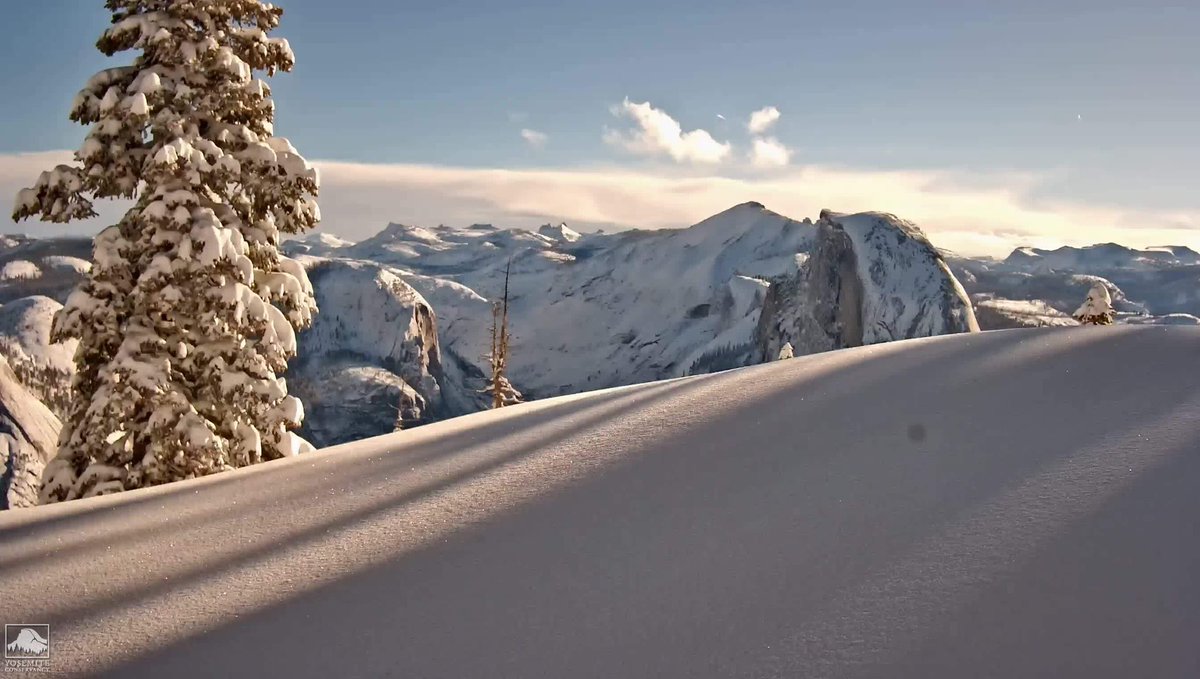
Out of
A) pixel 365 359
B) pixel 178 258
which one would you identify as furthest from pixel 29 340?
pixel 365 359

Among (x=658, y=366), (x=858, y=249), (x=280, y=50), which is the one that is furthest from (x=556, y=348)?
(x=280, y=50)

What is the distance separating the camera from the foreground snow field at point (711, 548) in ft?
12.8

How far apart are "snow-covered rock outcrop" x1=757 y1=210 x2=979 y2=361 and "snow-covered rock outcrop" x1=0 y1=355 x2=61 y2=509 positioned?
51605 millimetres

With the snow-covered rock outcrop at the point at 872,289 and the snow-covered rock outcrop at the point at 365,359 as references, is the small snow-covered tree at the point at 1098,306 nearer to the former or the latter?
the snow-covered rock outcrop at the point at 872,289

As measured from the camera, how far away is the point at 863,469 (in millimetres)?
5848

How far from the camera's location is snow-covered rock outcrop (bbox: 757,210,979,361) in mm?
58031

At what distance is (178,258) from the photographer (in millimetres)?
10430

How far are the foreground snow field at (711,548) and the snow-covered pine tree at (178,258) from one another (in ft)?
9.06

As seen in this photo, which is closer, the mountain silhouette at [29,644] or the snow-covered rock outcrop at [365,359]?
the mountain silhouette at [29,644]
